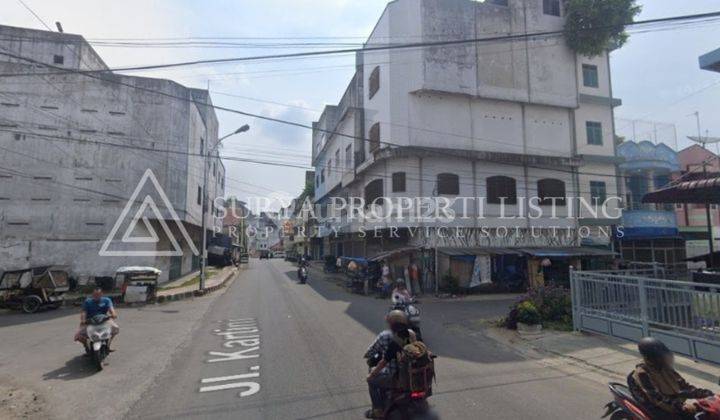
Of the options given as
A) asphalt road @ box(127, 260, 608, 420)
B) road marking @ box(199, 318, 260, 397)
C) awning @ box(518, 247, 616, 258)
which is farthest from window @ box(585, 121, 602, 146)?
road marking @ box(199, 318, 260, 397)

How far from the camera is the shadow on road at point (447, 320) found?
28.3 ft

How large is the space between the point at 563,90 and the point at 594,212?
24.6ft

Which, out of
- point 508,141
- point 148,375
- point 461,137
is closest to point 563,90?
point 508,141

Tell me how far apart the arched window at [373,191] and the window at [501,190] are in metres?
5.96

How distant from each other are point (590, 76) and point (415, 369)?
27.5 meters

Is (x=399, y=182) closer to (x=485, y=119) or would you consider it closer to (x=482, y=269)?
(x=482, y=269)

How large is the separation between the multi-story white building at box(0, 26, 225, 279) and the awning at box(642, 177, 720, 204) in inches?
783

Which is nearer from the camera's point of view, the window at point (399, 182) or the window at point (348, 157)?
the window at point (399, 182)

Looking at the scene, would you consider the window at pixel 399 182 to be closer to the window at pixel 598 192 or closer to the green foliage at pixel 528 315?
the green foliage at pixel 528 315

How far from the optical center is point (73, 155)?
2192 cm

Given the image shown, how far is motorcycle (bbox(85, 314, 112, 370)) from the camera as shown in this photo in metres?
7.50

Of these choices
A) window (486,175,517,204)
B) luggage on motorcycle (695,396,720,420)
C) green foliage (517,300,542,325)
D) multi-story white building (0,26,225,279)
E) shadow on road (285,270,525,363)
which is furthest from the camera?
window (486,175,517,204)

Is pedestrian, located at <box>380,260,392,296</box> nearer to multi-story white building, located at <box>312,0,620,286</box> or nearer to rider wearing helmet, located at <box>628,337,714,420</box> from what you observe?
multi-story white building, located at <box>312,0,620,286</box>

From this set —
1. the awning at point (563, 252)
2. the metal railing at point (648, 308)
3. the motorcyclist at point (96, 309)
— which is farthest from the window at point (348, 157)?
the motorcyclist at point (96, 309)
